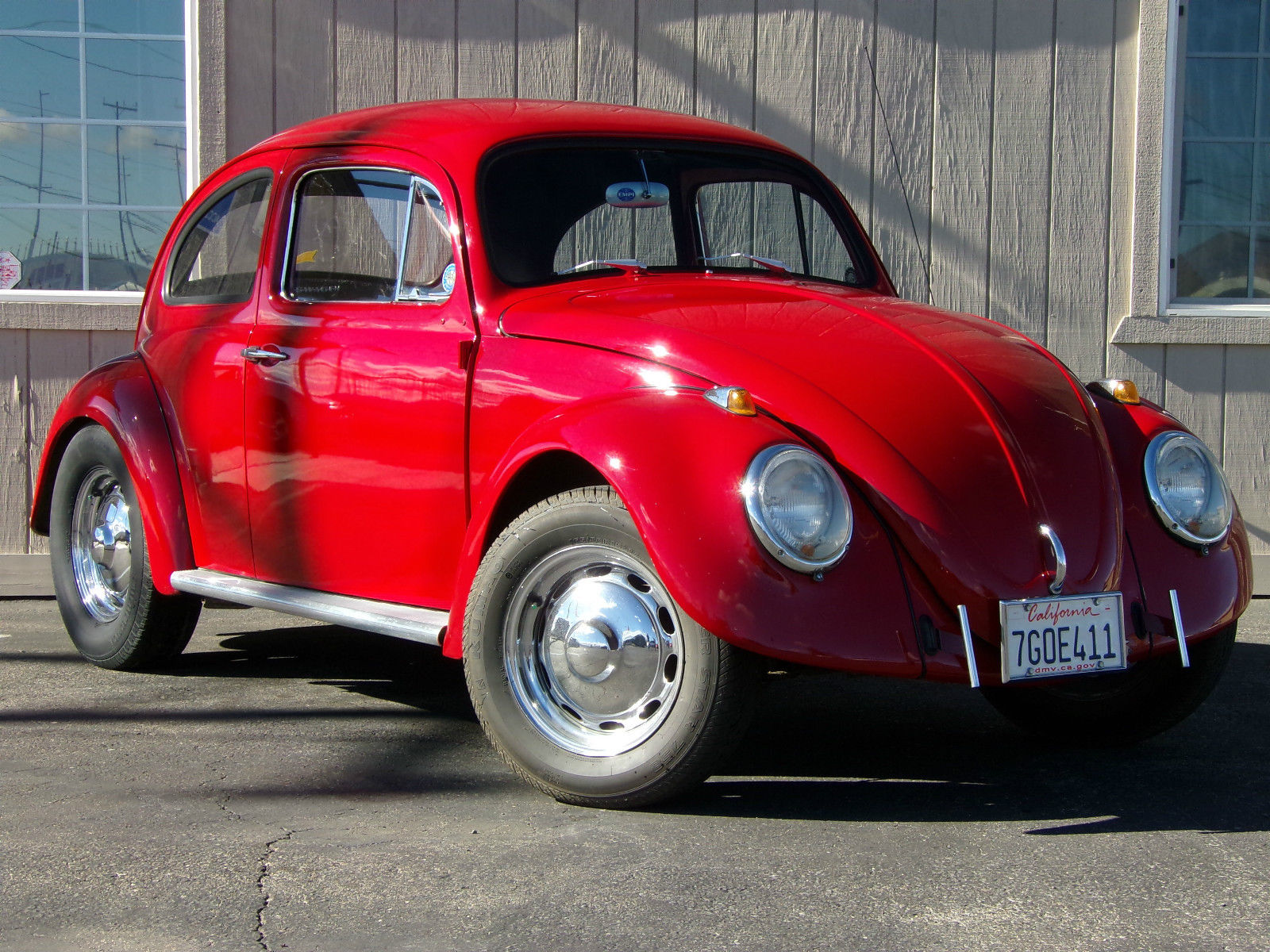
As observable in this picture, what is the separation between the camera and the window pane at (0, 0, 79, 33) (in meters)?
7.20

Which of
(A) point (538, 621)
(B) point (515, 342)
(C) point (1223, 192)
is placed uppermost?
(C) point (1223, 192)

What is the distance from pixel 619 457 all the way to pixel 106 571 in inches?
101

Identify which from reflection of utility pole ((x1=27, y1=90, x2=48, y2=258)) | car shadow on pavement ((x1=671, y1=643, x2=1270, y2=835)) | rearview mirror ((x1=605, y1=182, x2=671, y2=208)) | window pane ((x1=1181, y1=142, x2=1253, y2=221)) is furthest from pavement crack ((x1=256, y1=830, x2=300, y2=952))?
window pane ((x1=1181, y1=142, x2=1253, y2=221))

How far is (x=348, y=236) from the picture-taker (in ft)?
13.9

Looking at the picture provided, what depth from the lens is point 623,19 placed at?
705cm

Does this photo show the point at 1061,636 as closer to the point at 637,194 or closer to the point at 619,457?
the point at 619,457

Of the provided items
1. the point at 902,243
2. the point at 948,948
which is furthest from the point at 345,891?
the point at 902,243

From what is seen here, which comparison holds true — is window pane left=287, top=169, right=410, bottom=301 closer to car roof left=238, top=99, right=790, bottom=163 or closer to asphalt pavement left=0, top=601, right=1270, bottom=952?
car roof left=238, top=99, right=790, bottom=163

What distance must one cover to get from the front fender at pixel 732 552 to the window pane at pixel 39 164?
501cm

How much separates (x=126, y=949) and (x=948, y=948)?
1.36 m

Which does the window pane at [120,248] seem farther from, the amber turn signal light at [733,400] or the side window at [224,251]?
the amber turn signal light at [733,400]

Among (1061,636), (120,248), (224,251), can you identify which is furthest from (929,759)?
(120,248)

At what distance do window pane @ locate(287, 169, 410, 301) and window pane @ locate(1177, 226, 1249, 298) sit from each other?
4.46 meters

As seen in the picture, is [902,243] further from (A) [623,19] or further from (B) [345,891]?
(B) [345,891]
